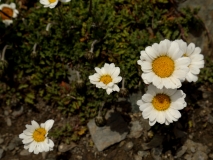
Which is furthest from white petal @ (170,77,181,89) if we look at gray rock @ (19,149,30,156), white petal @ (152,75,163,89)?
gray rock @ (19,149,30,156)

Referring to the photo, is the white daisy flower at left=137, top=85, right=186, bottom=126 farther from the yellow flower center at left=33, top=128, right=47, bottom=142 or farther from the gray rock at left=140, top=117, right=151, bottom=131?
the yellow flower center at left=33, top=128, right=47, bottom=142

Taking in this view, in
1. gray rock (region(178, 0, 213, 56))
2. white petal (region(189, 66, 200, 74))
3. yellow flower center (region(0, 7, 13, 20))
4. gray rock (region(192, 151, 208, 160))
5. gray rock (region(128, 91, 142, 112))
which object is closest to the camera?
white petal (region(189, 66, 200, 74))

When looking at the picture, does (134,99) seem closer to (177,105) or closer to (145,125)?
(145,125)

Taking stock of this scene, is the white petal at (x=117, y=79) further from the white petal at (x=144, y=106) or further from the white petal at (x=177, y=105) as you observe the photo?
the white petal at (x=177, y=105)

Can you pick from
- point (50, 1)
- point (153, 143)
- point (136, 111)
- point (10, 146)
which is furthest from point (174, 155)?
point (50, 1)

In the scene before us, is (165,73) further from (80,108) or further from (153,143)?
(80,108)

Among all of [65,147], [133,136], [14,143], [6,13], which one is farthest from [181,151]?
[6,13]

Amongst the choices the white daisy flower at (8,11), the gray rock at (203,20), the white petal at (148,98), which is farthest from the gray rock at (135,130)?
the white daisy flower at (8,11)
